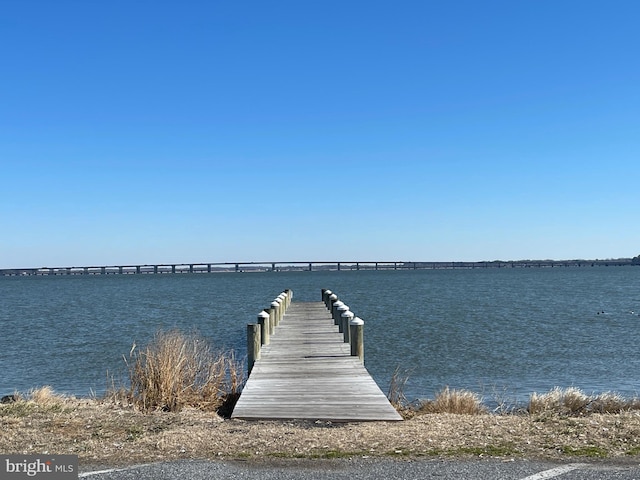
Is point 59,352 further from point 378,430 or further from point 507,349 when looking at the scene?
point 378,430

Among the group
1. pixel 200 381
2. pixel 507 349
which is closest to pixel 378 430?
pixel 200 381

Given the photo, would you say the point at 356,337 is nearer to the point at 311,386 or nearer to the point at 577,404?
the point at 311,386

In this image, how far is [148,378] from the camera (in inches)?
471

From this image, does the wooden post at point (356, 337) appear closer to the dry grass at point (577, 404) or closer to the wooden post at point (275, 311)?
the dry grass at point (577, 404)

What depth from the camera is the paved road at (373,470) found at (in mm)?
6590

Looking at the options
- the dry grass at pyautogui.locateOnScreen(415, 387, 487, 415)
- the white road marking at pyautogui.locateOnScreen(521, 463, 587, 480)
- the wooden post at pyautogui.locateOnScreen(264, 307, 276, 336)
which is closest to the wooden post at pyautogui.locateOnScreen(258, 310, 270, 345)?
the wooden post at pyautogui.locateOnScreen(264, 307, 276, 336)

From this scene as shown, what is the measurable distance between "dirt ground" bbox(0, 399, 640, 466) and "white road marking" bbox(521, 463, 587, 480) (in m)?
0.40

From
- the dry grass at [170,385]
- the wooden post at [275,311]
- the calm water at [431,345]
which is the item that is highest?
the wooden post at [275,311]

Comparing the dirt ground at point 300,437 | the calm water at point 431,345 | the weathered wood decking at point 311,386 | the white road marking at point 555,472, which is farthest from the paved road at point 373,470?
the calm water at point 431,345

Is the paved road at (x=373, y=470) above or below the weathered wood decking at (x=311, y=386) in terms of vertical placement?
above

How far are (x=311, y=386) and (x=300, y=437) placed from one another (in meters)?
3.61

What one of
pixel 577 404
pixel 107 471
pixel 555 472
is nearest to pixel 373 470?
pixel 555 472

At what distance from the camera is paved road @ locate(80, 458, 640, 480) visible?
6.59 metres

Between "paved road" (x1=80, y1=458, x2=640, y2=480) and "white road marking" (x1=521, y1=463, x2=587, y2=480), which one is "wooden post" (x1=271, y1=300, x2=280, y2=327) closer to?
"paved road" (x1=80, y1=458, x2=640, y2=480)
